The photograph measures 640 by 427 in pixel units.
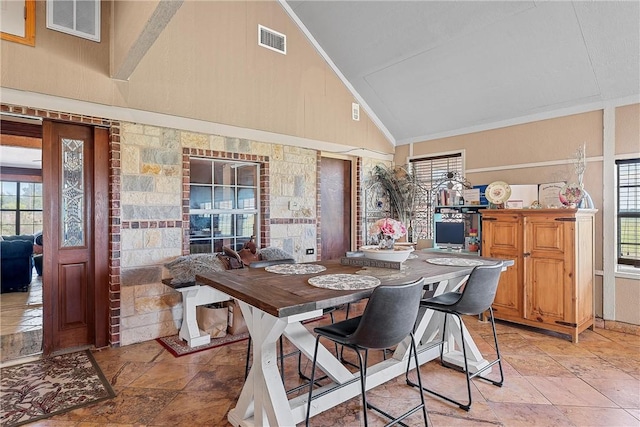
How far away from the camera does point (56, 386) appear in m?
2.68

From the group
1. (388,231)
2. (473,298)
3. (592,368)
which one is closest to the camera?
(473,298)

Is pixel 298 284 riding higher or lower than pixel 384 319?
higher

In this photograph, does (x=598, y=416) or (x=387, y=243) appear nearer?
(x=598, y=416)

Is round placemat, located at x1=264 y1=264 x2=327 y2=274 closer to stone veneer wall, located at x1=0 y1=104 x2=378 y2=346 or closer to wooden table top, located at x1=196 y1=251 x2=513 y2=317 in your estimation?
wooden table top, located at x1=196 y1=251 x2=513 y2=317

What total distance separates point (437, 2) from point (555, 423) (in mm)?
3887

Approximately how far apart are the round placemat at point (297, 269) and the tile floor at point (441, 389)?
94 cm

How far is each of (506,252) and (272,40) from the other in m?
3.93

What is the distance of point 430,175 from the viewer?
5.71 m

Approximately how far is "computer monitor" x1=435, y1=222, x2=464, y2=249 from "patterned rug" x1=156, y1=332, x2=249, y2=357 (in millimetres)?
2928

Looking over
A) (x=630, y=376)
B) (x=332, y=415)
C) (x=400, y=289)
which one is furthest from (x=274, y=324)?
(x=630, y=376)

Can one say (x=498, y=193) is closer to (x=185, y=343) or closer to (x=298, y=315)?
(x=298, y=315)

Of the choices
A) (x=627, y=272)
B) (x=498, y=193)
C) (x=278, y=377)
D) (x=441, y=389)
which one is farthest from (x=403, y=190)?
(x=278, y=377)

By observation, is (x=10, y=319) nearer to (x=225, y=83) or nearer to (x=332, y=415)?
(x=225, y=83)

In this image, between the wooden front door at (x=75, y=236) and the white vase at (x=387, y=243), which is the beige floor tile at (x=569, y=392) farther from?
the wooden front door at (x=75, y=236)
